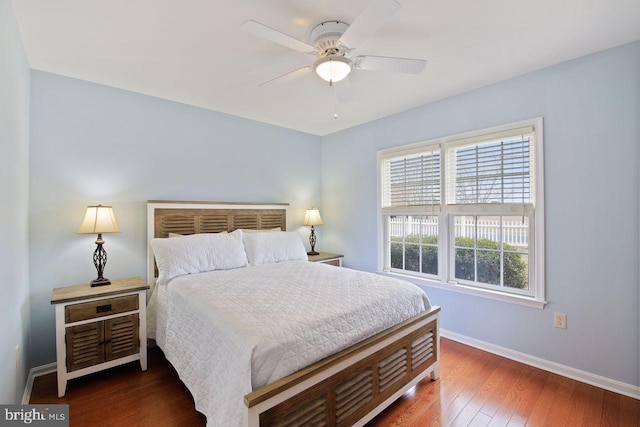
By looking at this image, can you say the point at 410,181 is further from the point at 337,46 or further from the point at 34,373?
the point at 34,373

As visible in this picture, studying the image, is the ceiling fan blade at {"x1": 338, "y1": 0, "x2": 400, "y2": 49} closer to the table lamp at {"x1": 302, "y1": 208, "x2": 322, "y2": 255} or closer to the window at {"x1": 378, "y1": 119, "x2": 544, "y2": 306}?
the window at {"x1": 378, "y1": 119, "x2": 544, "y2": 306}

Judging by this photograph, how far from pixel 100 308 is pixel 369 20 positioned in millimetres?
2713

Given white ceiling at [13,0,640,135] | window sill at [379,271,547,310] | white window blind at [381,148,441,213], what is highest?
white ceiling at [13,0,640,135]

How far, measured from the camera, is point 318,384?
1473mm

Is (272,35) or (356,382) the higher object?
(272,35)

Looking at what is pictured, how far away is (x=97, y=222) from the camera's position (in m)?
2.39

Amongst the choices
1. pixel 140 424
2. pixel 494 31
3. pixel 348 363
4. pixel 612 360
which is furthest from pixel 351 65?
pixel 612 360

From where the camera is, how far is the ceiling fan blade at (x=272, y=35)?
1.49 m

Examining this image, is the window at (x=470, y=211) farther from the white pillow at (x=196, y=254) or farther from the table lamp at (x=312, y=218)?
the white pillow at (x=196, y=254)

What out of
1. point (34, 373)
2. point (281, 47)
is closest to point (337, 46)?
point (281, 47)

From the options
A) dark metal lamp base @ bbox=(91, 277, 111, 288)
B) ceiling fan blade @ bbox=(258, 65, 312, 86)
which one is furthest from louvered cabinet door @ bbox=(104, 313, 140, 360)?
ceiling fan blade @ bbox=(258, 65, 312, 86)

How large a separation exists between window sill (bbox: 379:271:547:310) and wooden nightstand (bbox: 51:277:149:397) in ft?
8.85

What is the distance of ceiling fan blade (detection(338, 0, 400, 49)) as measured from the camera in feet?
4.41

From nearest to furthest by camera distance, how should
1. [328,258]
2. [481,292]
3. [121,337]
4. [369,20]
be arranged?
1. [369,20]
2. [121,337]
3. [481,292]
4. [328,258]
